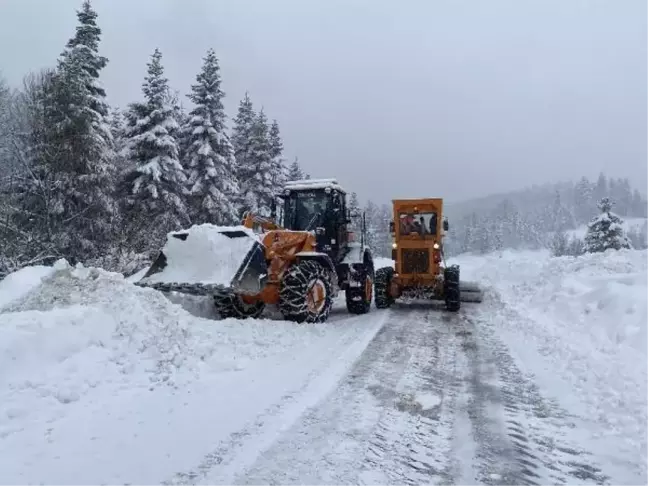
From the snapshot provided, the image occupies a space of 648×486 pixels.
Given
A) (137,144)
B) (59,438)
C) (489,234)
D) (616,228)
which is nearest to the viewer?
(59,438)

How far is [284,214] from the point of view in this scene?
12.1 meters

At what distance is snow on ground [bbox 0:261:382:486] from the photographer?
370 centimetres

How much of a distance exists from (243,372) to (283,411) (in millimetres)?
1395

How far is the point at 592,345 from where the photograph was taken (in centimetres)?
784

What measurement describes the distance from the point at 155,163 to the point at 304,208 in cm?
1472

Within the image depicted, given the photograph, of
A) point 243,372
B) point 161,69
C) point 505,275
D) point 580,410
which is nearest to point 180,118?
point 161,69

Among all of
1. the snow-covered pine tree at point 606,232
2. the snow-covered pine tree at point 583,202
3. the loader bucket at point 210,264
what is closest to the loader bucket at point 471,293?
the loader bucket at point 210,264

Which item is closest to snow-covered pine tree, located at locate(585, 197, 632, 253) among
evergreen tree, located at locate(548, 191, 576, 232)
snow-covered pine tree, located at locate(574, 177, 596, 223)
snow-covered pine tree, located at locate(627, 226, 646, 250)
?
snow-covered pine tree, located at locate(627, 226, 646, 250)

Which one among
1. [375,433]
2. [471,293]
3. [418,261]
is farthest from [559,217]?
[375,433]

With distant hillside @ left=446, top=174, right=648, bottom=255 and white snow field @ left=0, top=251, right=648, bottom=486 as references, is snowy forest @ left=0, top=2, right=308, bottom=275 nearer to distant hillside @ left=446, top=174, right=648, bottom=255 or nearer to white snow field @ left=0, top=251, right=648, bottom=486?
white snow field @ left=0, top=251, right=648, bottom=486

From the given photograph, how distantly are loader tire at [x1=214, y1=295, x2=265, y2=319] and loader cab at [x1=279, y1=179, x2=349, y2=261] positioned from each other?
9.02 ft

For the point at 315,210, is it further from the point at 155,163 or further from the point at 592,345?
the point at 155,163

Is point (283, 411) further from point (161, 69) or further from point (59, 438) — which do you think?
point (161, 69)

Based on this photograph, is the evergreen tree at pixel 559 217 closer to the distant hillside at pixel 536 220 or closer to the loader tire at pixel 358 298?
the distant hillside at pixel 536 220
